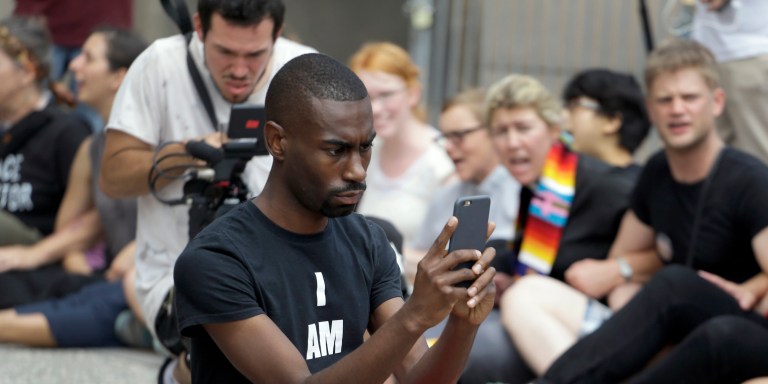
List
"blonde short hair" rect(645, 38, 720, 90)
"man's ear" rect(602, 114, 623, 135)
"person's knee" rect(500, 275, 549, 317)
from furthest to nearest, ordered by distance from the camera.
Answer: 1. "man's ear" rect(602, 114, 623, 135)
2. "person's knee" rect(500, 275, 549, 317)
3. "blonde short hair" rect(645, 38, 720, 90)

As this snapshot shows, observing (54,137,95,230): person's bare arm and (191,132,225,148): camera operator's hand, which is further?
(54,137,95,230): person's bare arm

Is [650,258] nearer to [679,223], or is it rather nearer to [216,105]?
[679,223]

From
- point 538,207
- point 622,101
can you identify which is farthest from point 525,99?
point 622,101

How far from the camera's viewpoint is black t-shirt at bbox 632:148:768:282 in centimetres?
470

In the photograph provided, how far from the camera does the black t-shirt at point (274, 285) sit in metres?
2.73

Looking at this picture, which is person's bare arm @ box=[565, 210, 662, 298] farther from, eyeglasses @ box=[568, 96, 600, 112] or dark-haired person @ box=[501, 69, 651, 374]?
eyeglasses @ box=[568, 96, 600, 112]

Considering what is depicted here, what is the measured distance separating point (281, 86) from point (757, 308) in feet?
8.25

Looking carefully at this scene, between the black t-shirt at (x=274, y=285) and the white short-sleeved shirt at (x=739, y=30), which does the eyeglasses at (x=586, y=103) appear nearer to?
the white short-sleeved shirt at (x=739, y=30)

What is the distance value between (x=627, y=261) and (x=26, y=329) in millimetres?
2845

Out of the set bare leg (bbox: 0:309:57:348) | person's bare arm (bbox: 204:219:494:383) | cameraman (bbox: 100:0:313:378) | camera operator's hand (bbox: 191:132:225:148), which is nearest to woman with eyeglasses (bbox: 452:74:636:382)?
cameraman (bbox: 100:0:313:378)

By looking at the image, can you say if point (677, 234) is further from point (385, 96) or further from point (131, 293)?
point (131, 293)

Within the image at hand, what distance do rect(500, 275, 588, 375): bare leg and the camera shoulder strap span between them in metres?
1.57

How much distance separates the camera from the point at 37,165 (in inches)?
266

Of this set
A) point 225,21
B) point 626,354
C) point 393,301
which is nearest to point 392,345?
Result: point 393,301
